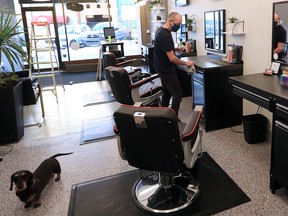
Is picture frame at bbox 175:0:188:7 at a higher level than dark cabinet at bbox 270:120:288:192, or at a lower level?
higher

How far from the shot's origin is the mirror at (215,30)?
11.9 ft

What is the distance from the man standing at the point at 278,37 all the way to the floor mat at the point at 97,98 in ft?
10.2

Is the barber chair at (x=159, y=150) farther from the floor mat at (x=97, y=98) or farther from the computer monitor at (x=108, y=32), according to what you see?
the computer monitor at (x=108, y=32)

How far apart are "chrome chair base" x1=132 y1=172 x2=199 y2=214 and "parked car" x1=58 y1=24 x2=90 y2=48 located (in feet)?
23.2

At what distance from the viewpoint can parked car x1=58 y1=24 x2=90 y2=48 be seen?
8273 millimetres

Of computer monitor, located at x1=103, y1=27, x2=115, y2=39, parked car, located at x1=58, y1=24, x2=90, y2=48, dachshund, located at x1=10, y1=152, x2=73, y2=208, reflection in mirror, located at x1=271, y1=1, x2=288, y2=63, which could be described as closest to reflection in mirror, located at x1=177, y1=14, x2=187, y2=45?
reflection in mirror, located at x1=271, y1=1, x2=288, y2=63

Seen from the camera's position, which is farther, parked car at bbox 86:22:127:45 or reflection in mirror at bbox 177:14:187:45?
parked car at bbox 86:22:127:45

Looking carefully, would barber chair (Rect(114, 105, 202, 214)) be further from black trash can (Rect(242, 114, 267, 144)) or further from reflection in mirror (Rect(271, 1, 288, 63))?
reflection in mirror (Rect(271, 1, 288, 63))

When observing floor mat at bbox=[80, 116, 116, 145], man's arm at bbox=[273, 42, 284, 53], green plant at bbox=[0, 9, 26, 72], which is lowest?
floor mat at bbox=[80, 116, 116, 145]

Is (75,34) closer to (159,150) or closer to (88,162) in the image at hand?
(88,162)

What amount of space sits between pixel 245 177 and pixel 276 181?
32 cm

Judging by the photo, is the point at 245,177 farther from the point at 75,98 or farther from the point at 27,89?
the point at 75,98

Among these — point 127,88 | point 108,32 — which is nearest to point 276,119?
point 127,88

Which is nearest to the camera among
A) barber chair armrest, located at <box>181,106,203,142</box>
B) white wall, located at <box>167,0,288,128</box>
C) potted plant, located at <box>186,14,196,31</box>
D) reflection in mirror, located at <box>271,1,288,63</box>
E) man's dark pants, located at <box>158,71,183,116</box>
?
barber chair armrest, located at <box>181,106,203,142</box>
